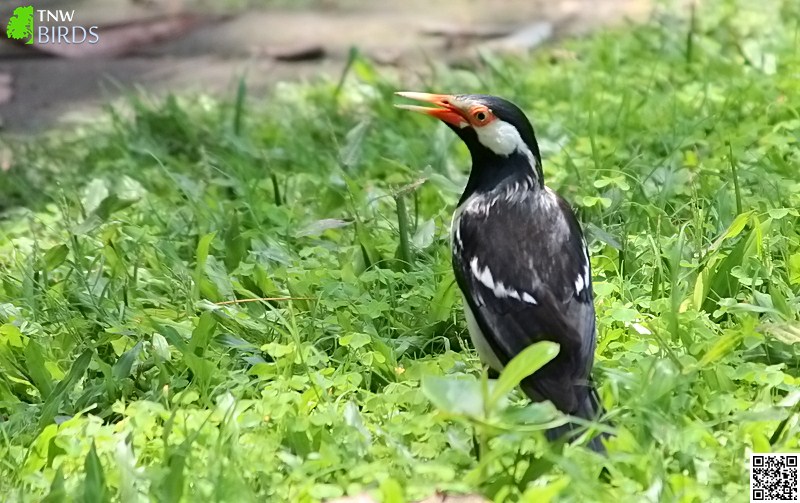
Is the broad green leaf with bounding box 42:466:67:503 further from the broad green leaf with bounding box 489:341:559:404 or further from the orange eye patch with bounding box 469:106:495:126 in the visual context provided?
the orange eye patch with bounding box 469:106:495:126

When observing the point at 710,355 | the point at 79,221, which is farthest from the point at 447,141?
the point at 710,355

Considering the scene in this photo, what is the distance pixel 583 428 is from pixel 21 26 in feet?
18.5

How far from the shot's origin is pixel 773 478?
2863mm

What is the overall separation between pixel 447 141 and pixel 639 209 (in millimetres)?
1184

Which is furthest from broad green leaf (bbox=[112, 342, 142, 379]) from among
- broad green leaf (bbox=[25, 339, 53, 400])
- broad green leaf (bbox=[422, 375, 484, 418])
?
broad green leaf (bbox=[422, 375, 484, 418])

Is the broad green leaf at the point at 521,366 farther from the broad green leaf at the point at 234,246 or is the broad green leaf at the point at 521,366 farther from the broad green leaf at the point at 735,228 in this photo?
the broad green leaf at the point at 234,246

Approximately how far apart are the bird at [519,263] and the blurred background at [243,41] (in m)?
2.95

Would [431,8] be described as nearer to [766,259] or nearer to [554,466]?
[766,259]

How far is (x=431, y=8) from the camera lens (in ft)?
26.9

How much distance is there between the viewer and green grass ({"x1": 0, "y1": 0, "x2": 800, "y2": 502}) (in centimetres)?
297

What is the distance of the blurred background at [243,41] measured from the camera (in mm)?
6883

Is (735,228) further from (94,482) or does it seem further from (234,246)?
(94,482)

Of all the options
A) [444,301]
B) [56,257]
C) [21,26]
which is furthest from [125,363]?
[21,26]

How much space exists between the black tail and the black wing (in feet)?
0.09
